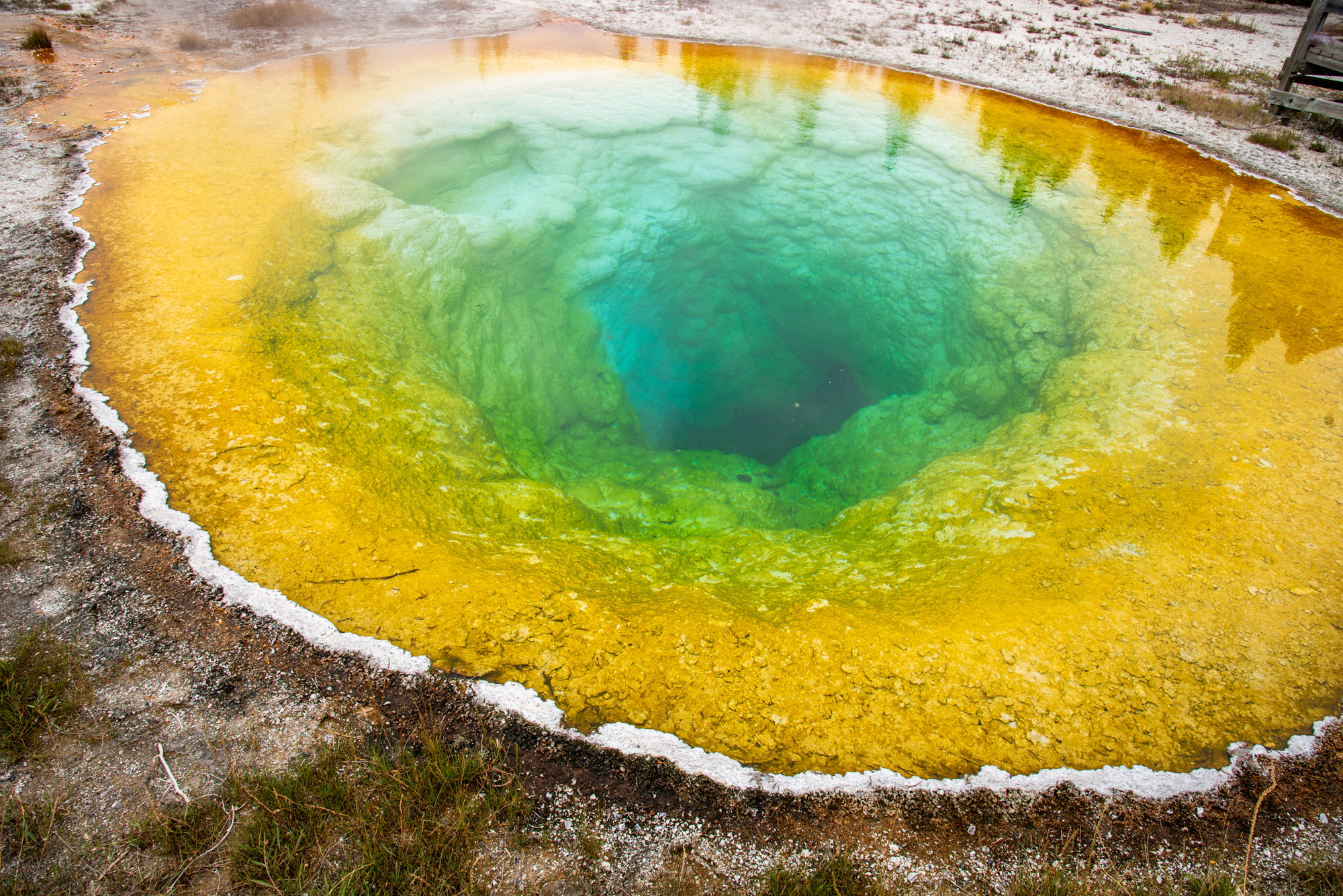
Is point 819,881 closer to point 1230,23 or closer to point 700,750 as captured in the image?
point 700,750

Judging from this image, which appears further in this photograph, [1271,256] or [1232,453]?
[1271,256]

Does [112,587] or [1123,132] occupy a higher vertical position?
[1123,132]

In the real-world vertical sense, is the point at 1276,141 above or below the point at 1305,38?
below

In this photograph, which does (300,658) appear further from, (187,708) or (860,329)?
(860,329)

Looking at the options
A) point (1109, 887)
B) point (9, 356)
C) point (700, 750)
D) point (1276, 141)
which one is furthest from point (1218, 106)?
point (9, 356)

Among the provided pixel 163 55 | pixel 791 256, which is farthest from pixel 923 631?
pixel 163 55

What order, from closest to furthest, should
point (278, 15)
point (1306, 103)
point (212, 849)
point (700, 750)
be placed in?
point (212, 849) → point (700, 750) → point (1306, 103) → point (278, 15)

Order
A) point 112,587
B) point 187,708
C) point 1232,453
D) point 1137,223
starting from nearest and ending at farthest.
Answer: point 187,708 < point 112,587 < point 1232,453 < point 1137,223
